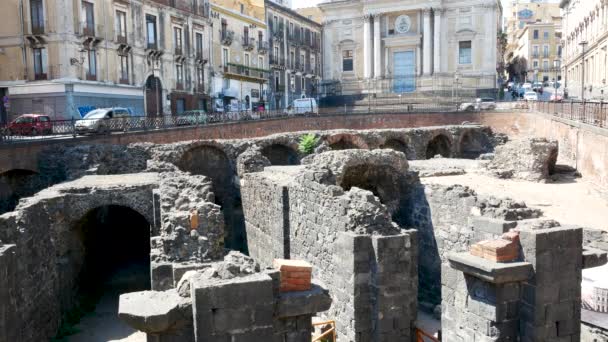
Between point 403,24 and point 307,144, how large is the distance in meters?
29.8

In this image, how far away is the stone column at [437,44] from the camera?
163ft

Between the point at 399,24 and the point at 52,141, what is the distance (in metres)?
38.1

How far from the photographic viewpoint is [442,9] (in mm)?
49656

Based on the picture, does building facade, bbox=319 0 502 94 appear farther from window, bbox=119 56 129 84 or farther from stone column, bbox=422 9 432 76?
window, bbox=119 56 129 84

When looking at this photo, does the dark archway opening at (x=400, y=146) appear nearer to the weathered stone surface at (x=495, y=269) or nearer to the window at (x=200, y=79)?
the window at (x=200, y=79)

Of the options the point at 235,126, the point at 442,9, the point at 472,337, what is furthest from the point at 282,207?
the point at 442,9

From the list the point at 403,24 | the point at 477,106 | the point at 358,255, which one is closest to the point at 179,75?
the point at 477,106

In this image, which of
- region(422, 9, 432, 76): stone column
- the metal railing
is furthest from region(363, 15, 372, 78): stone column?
the metal railing

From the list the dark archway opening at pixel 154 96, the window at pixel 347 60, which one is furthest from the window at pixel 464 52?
the dark archway opening at pixel 154 96

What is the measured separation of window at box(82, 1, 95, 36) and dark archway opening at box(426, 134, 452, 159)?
19956 millimetres

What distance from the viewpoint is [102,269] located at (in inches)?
634

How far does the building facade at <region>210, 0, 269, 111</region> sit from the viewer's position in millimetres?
46250

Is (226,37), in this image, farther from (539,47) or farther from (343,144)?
(539,47)

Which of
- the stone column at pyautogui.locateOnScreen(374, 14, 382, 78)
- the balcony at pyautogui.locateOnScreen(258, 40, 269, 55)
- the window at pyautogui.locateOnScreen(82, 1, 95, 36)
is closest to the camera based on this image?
the window at pyautogui.locateOnScreen(82, 1, 95, 36)
